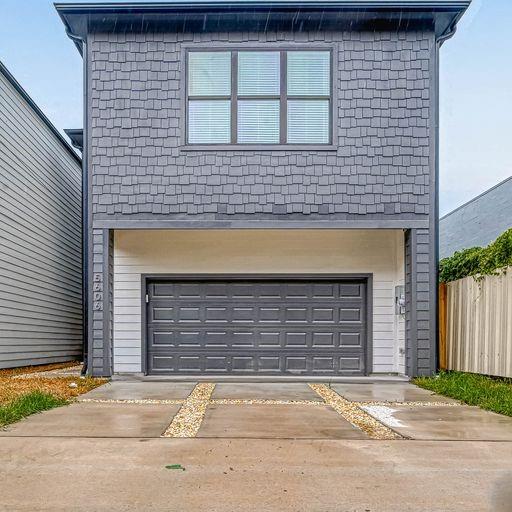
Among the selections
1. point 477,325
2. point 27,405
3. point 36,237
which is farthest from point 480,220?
point 27,405

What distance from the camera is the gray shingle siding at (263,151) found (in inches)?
309

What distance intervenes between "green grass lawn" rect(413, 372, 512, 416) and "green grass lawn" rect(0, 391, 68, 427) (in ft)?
14.5

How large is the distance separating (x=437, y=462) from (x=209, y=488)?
1552 mm

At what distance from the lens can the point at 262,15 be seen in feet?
25.7

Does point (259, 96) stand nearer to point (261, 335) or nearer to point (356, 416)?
point (261, 335)

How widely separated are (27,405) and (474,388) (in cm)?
492

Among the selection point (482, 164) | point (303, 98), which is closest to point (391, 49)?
point (303, 98)

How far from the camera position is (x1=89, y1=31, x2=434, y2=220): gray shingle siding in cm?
786

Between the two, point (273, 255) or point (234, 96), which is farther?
point (273, 255)

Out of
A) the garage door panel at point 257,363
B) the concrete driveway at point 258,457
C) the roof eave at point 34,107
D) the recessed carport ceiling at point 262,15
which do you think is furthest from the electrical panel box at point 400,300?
the roof eave at point 34,107

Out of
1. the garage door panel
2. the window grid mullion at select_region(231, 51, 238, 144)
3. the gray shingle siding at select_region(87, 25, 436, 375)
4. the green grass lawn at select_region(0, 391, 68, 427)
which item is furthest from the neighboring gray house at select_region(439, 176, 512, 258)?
the green grass lawn at select_region(0, 391, 68, 427)

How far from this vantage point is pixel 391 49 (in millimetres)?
7949

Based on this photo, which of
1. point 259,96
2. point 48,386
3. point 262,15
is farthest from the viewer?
point 259,96

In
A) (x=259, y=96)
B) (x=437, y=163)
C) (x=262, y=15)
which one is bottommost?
(x=437, y=163)
